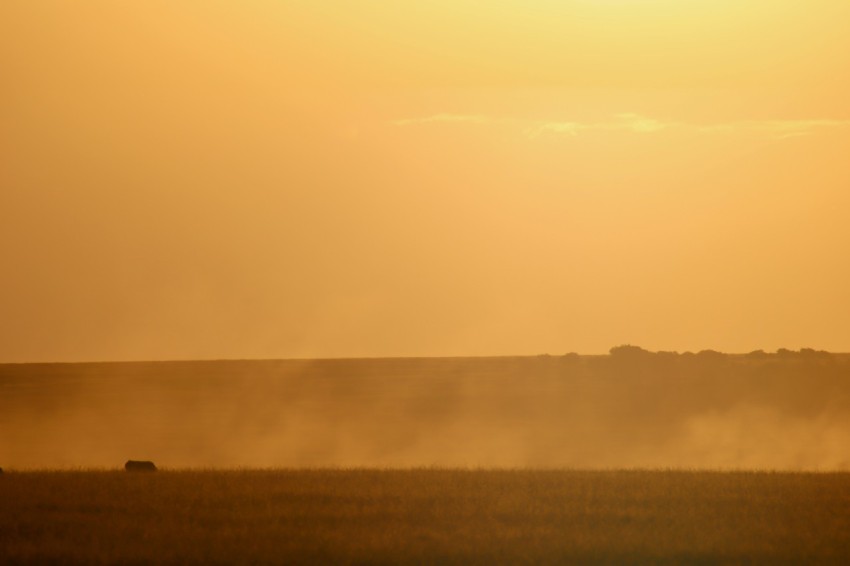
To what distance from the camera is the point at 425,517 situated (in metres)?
18.2

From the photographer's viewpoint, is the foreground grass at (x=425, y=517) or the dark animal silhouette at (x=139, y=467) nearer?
the foreground grass at (x=425, y=517)

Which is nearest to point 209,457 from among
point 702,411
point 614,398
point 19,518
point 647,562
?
point 19,518

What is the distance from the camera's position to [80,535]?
16.8 m

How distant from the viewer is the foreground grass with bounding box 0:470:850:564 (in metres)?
16.0

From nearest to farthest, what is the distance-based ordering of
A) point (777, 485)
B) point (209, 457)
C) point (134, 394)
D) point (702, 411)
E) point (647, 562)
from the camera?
point (647, 562)
point (777, 485)
point (209, 457)
point (702, 411)
point (134, 394)

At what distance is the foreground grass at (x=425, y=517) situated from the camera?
16.0 m

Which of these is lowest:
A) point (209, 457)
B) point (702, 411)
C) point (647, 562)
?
point (647, 562)

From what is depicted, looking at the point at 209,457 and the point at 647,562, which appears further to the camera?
the point at 209,457

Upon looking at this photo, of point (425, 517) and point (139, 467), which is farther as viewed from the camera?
point (139, 467)

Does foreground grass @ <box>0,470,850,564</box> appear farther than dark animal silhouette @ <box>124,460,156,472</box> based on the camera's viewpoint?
No

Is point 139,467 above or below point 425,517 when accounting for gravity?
above

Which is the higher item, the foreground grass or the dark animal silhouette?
the dark animal silhouette

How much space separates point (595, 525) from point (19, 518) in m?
8.12

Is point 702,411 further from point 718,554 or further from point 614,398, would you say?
point 718,554
